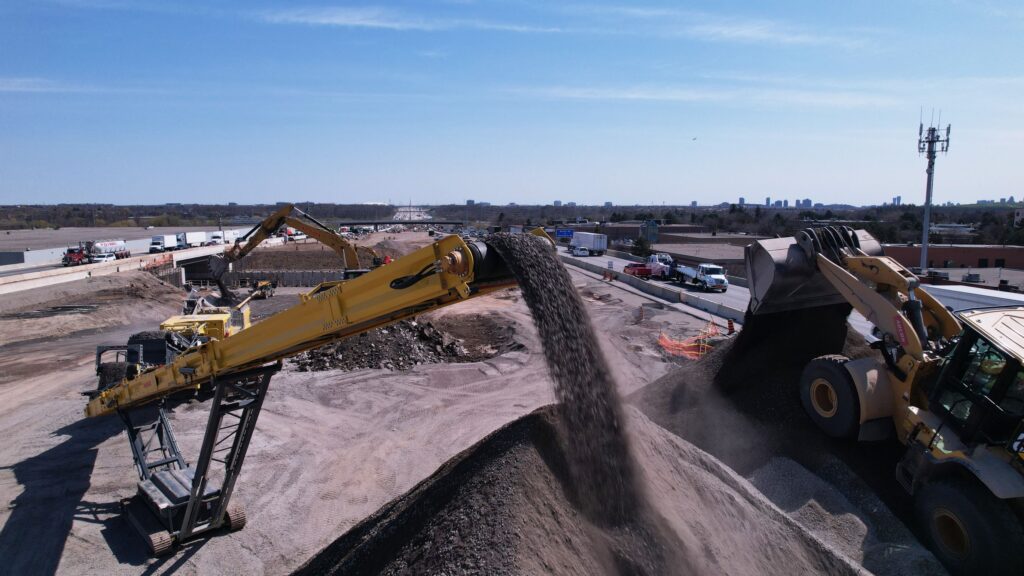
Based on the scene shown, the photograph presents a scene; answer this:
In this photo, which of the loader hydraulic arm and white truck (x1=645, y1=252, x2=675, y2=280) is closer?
the loader hydraulic arm

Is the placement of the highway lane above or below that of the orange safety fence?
above

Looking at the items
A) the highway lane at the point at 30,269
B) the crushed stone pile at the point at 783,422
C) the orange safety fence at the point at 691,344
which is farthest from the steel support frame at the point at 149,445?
the highway lane at the point at 30,269

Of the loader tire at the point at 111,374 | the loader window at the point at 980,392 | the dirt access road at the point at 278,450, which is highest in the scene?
the loader window at the point at 980,392

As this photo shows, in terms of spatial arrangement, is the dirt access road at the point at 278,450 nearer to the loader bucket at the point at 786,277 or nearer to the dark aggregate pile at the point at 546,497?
the dark aggregate pile at the point at 546,497

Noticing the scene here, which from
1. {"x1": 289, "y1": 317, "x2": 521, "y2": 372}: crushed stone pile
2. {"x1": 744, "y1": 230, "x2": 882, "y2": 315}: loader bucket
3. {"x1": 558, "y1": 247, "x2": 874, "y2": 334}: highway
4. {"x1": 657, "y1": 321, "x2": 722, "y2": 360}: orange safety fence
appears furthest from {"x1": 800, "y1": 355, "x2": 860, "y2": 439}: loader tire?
{"x1": 558, "y1": 247, "x2": 874, "y2": 334}: highway

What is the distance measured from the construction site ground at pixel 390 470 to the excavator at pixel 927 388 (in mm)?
554

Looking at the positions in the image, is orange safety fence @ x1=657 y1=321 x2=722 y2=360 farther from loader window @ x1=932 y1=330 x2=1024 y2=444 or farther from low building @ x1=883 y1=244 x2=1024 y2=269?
low building @ x1=883 y1=244 x2=1024 y2=269

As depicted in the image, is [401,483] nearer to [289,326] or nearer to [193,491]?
[193,491]

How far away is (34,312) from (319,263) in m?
27.3

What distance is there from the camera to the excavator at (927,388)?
6.46m

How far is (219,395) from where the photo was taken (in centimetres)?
773

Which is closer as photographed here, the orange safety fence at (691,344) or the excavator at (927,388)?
the excavator at (927,388)

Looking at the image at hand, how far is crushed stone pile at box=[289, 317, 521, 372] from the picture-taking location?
19172 millimetres

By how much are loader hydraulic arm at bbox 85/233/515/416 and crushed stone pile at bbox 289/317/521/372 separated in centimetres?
1048
